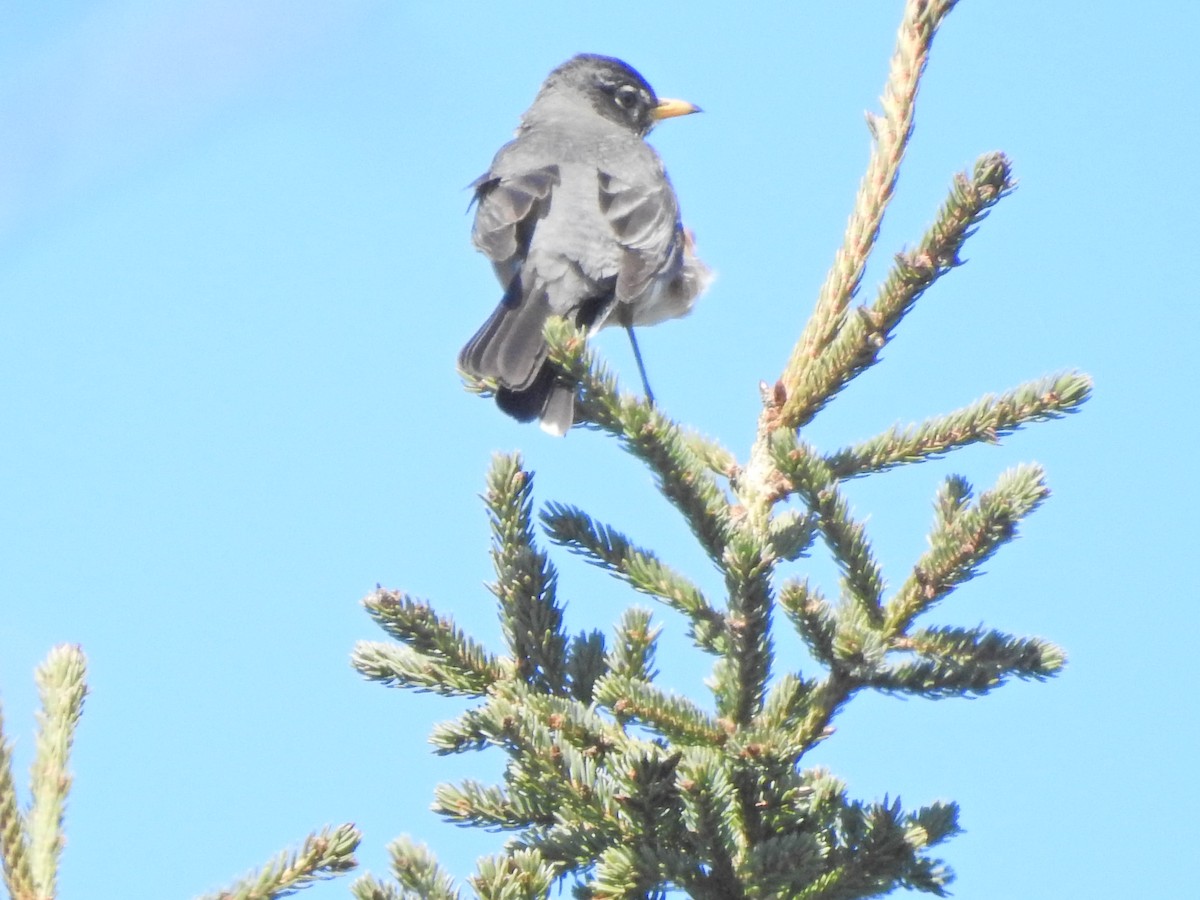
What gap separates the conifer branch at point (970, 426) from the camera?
2.25 metres

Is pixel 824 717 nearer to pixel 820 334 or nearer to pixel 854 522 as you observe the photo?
pixel 854 522

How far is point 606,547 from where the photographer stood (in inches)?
87.1

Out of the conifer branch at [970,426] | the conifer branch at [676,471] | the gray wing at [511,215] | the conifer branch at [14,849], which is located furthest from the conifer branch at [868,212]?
the gray wing at [511,215]

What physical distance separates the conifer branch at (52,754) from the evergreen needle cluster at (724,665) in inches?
15.3

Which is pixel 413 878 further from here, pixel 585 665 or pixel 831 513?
pixel 831 513

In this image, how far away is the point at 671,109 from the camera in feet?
20.0

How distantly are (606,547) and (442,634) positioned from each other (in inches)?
12.8

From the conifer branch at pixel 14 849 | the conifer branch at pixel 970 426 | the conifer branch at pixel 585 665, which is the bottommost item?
the conifer branch at pixel 14 849

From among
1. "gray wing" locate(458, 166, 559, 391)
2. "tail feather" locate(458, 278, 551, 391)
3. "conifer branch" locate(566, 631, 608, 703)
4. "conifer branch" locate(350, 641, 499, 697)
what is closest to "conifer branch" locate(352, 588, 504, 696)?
"conifer branch" locate(350, 641, 499, 697)

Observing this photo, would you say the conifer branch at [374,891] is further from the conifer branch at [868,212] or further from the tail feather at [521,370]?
the tail feather at [521,370]

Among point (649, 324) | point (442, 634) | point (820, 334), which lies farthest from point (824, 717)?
point (649, 324)

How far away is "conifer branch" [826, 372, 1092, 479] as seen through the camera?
2246mm

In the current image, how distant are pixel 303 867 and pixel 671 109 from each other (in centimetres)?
507

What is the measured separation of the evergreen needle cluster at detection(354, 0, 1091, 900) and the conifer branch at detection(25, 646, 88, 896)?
388 mm
